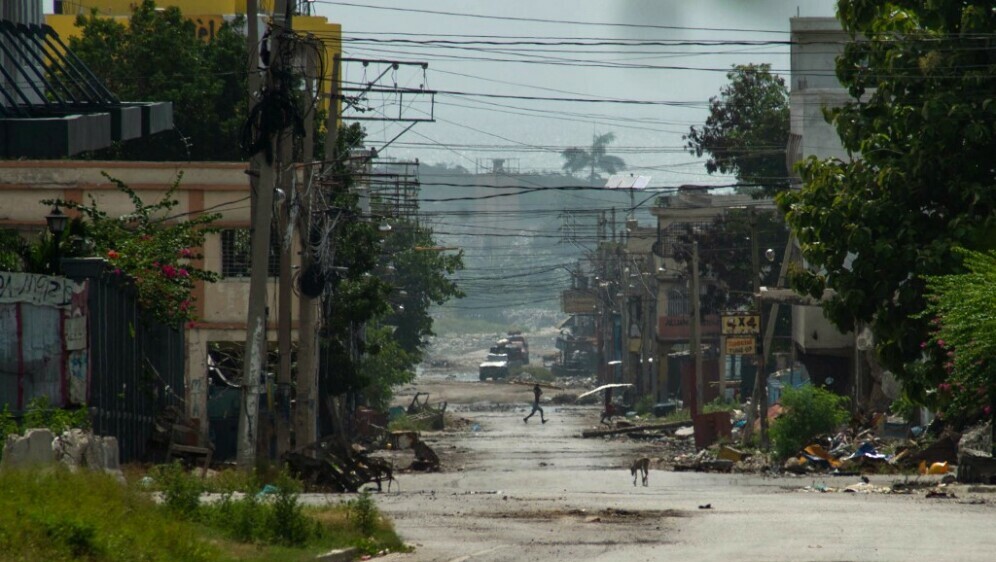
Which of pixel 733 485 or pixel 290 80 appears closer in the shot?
pixel 290 80

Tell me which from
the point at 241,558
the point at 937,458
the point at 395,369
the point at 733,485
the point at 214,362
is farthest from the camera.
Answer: the point at 395,369

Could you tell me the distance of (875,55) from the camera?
2542 cm

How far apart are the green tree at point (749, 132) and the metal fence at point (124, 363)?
3547cm

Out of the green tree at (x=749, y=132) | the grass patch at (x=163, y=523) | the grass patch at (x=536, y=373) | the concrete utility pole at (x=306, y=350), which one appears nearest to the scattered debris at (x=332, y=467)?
the concrete utility pole at (x=306, y=350)

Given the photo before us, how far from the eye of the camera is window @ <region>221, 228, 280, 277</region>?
3941 cm

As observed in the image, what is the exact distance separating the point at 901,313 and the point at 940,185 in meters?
2.20

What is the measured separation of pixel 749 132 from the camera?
63.2 meters

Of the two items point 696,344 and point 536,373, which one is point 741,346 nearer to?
point 696,344

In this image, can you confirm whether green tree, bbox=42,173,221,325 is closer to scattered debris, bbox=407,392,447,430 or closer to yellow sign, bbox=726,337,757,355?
yellow sign, bbox=726,337,757,355

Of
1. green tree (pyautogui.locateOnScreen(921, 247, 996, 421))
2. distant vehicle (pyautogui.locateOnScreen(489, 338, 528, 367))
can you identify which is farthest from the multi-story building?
distant vehicle (pyautogui.locateOnScreen(489, 338, 528, 367))

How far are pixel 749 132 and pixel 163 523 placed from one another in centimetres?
5208

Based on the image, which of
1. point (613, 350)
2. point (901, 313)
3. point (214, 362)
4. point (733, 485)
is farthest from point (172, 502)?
point (613, 350)

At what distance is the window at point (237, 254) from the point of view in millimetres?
39406

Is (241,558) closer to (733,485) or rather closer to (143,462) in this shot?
(143,462)
